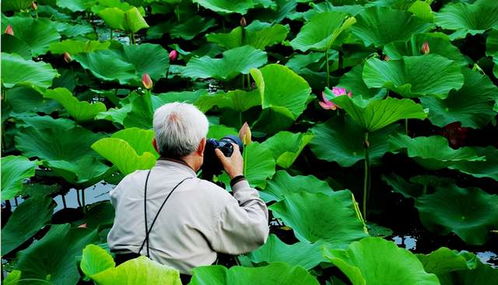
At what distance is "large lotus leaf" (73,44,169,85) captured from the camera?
3531 millimetres

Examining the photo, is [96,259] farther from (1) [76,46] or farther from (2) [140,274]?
(1) [76,46]

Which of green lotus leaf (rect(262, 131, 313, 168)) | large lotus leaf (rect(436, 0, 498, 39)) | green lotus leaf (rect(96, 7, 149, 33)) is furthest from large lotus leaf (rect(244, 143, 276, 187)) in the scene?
green lotus leaf (rect(96, 7, 149, 33))

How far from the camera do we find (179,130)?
1.82 m

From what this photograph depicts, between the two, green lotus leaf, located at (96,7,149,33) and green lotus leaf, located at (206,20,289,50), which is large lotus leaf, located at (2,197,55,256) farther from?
green lotus leaf, located at (96,7,149,33)

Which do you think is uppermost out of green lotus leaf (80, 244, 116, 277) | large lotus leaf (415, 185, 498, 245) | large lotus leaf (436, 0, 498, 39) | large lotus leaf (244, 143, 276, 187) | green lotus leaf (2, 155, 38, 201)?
green lotus leaf (80, 244, 116, 277)

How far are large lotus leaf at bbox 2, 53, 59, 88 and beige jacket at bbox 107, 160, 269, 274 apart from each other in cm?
142

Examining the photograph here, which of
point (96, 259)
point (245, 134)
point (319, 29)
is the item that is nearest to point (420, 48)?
point (319, 29)

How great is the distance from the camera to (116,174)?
9.10ft

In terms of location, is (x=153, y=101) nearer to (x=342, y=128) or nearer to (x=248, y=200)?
(x=342, y=128)

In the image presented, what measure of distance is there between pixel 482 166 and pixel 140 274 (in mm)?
1675

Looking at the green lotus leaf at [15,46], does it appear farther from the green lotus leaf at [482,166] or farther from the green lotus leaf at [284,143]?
the green lotus leaf at [482,166]

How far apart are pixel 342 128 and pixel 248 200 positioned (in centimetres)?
108

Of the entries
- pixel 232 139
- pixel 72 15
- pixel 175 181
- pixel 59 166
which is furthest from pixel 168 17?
pixel 175 181

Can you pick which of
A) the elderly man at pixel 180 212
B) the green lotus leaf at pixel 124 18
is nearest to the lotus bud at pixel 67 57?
the green lotus leaf at pixel 124 18
